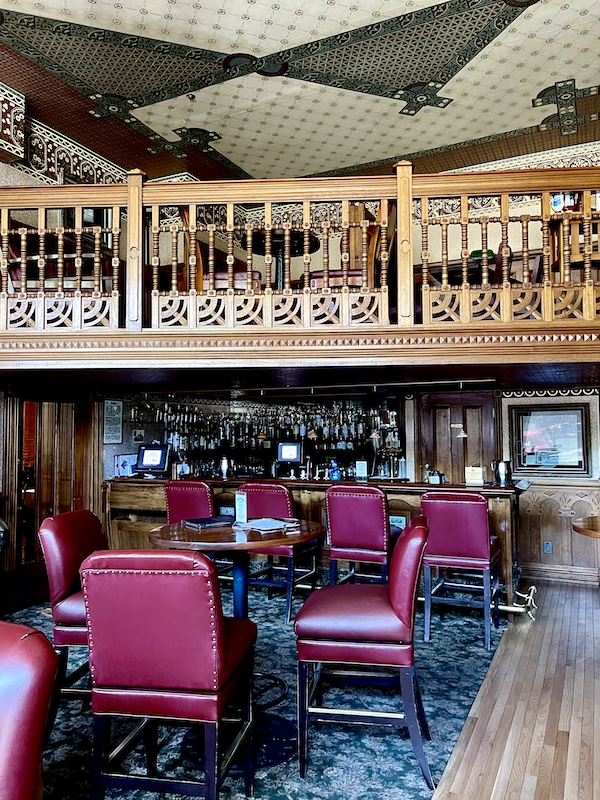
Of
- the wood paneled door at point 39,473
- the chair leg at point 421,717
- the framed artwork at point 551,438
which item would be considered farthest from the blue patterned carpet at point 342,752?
the framed artwork at point 551,438

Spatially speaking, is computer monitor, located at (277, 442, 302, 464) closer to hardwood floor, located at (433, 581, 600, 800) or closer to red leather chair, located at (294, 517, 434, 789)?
hardwood floor, located at (433, 581, 600, 800)

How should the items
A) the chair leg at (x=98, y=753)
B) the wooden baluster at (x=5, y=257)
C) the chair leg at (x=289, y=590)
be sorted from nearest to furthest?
the chair leg at (x=98, y=753), the wooden baluster at (x=5, y=257), the chair leg at (x=289, y=590)

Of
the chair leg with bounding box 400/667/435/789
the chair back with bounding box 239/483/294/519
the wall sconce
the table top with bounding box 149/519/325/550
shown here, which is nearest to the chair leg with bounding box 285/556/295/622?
the chair back with bounding box 239/483/294/519

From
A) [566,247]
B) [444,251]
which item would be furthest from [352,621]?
[566,247]

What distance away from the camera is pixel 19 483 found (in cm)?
609

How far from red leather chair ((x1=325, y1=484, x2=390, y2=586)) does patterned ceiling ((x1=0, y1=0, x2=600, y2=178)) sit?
13.3 ft

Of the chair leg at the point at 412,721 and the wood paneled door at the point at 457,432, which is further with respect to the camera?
the wood paneled door at the point at 457,432

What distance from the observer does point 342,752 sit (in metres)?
3.13

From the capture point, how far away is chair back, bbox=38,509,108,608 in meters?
3.49

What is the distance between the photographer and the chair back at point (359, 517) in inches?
199

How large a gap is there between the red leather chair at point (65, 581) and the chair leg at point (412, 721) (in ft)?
5.72

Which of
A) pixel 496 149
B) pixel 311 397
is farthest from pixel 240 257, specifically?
pixel 496 149

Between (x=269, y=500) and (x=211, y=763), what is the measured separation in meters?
3.22

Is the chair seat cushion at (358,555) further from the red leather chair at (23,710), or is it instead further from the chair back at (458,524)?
the red leather chair at (23,710)
